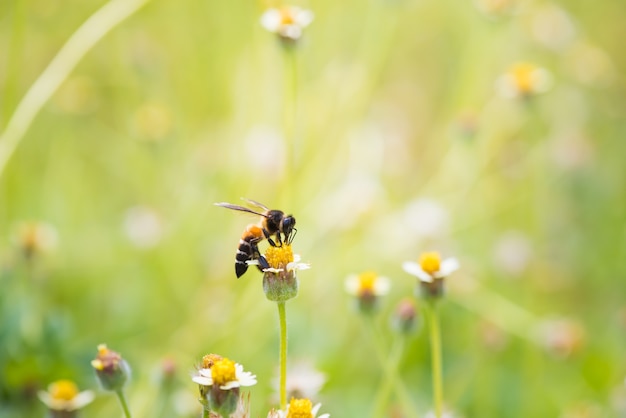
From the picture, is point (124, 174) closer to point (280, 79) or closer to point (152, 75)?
point (152, 75)

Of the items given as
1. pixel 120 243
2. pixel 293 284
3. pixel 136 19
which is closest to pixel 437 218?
pixel 120 243

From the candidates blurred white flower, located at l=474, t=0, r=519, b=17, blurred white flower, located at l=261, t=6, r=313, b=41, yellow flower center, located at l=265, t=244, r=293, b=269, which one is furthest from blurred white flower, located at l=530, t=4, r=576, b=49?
yellow flower center, located at l=265, t=244, r=293, b=269

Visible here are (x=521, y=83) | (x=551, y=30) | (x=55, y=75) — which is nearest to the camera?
(x=55, y=75)

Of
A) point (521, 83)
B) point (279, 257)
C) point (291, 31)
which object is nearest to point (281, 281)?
point (279, 257)

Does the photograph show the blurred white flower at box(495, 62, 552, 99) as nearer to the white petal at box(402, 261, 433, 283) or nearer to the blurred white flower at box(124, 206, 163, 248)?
the white petal at box(402, 261, 433, 283)

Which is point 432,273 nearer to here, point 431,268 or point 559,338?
point 431,268

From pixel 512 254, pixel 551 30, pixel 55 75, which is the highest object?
pixel 551 30

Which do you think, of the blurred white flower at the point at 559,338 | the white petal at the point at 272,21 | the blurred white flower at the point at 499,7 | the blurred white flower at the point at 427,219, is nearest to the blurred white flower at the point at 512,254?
the blurred white flower at the point at 427,219

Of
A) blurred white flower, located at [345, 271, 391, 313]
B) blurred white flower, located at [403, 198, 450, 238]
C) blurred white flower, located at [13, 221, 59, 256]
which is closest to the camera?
blurred white flower, located at [345, 271, 391, 313]
